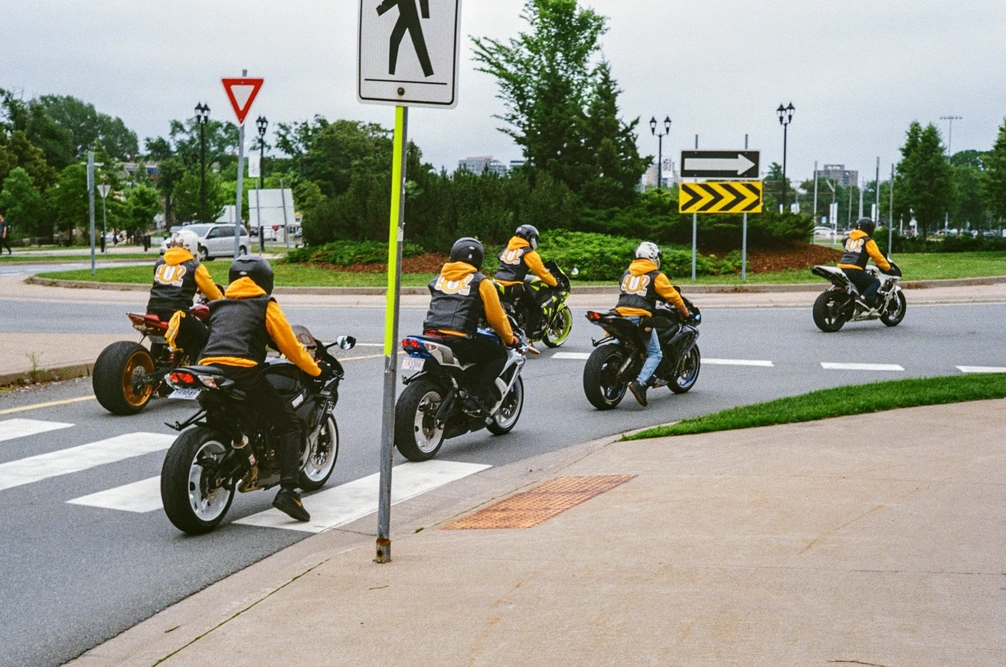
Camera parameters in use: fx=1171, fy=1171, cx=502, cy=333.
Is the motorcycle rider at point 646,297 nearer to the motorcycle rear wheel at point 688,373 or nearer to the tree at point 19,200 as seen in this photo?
the motorcycle rear wheel at point 688,373

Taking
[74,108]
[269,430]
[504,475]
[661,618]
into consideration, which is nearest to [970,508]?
[661,618]

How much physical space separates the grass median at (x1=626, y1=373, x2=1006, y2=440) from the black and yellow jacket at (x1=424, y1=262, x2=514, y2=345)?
1.52m

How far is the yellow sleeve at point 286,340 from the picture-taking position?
7191mm

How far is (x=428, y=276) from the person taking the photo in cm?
2934

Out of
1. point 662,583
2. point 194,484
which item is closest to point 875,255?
point 194,484

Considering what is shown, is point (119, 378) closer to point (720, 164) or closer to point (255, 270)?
point (255, 270)

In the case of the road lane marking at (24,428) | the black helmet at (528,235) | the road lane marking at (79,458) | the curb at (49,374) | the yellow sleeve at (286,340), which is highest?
the black helmet at (528,235)

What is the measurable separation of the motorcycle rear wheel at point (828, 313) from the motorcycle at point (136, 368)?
10.7 meters

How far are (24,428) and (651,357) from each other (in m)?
5.95

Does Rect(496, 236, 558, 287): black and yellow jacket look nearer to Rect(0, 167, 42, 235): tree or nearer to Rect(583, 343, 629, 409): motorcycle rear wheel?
Rect(583, 343, 629, 409): motorcycle rear wheel

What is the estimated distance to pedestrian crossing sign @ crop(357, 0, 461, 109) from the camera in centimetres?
564

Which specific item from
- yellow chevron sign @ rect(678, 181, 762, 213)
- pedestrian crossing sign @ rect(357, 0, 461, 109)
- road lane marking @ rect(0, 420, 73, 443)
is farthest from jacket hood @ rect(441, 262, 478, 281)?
yellow chevron sign @ rect(678, 181, 762, 213)

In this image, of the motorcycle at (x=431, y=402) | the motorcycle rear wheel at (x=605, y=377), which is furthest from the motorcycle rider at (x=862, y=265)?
the motorcycle at (x=431, y=402)

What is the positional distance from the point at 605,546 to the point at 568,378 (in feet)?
25.9
